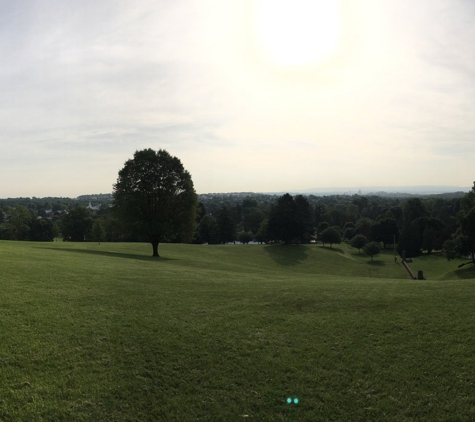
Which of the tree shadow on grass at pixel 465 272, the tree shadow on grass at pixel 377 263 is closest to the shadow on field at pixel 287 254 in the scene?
the tree shadow on grass at pixel 377 263

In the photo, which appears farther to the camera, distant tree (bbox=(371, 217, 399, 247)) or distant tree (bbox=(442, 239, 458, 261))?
distant tree (bbox=(371, 217, 399, 247))

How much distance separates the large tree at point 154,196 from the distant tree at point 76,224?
49.5 metres

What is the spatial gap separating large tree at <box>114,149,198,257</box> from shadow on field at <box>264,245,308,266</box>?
67.0ft

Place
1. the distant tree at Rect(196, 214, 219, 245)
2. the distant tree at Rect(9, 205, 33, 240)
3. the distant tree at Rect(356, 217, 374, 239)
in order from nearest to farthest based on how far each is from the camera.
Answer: the distant tree at Rect(9, 205, 33, 240) < the distant tree at Rect(196, 214, 219, 245) < the distant tree at Rect(356, 217, 374, 239)

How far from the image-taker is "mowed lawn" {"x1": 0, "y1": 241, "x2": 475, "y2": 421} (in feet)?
24.2

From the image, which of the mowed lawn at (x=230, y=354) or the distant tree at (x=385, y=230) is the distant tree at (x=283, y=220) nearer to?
the distant tree at (x=385, y=230)

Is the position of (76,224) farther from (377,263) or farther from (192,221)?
(377,263)

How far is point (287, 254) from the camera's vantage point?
201 feet

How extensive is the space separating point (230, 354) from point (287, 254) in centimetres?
5263

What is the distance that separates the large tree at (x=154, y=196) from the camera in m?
36.3

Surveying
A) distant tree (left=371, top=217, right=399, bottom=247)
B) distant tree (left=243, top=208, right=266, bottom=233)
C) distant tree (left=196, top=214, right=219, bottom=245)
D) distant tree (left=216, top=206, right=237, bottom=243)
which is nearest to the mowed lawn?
distant tree (left=216, top=206, right=237, bottom=243)

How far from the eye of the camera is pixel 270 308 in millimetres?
13156

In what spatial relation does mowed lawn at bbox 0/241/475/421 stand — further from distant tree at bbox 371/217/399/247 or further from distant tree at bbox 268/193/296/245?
distant tree at bbox 371/217/399/247

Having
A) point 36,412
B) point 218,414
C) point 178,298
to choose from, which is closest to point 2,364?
point 36,412
